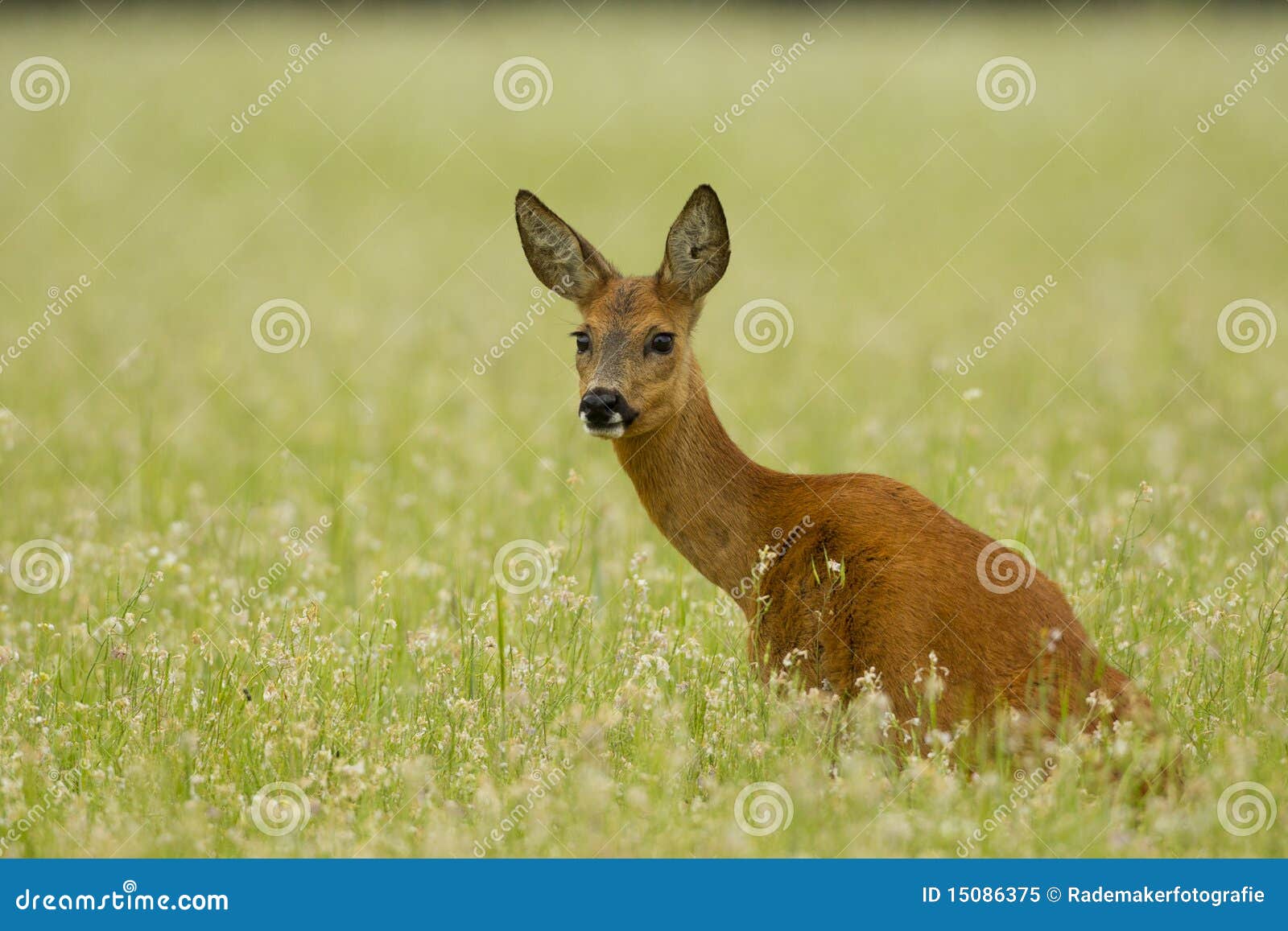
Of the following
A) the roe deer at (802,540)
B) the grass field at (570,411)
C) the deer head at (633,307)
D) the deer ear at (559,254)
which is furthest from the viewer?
the deer ear at (559,254)

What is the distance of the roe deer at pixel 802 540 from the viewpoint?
19.2ft

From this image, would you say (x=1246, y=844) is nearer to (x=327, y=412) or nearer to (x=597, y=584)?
(x=597, y=584)

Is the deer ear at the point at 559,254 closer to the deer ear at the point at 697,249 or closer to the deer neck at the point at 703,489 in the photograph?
the deer ear at the point at 697,249

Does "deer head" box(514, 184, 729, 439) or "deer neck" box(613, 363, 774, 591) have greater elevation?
"deer head" box(514, 184, 729, 439)

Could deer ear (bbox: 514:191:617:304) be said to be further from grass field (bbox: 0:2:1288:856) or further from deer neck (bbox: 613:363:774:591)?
grass field (bbox: 0:2:1288:856)

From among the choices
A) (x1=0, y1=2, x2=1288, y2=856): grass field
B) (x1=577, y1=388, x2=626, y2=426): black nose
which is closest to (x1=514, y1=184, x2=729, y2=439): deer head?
(x1=577, y1=388, x2=626, y2=426): black nose

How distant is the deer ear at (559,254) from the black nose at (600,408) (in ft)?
3.14

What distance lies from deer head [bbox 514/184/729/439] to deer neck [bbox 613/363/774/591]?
4.7 inches

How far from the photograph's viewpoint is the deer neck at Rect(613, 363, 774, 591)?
6.85 metres

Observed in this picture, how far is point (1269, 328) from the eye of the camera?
615 inches

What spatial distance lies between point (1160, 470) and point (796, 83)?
18.8 meters

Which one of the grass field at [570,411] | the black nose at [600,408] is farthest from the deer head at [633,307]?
the grass field at [570,411]

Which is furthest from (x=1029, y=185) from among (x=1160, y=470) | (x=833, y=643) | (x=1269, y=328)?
(x=833, y=643)

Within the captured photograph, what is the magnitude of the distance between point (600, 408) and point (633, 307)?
75 cm
